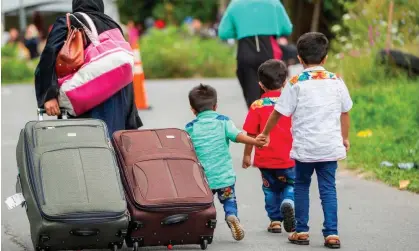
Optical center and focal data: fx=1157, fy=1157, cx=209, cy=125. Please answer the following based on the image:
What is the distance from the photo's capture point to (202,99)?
295 inches

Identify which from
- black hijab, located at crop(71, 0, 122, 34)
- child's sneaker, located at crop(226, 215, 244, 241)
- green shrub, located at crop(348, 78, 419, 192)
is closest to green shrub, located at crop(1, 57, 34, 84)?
green shrub, located at crop(348, 78, 419, 192)

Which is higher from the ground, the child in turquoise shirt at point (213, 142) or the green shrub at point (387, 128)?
the child in turquoise shirt at point (213, 142)

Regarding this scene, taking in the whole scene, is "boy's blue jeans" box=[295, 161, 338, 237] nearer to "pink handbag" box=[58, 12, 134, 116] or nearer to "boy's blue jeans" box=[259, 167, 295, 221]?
"boy's blue jeans" box=[259, 167, 295, 221]

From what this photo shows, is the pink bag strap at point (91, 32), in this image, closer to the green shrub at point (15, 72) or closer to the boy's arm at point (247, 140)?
the boy's arm at point (247, 140)

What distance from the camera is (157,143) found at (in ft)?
23.4

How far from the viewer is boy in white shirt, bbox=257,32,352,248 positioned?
7.18 metres

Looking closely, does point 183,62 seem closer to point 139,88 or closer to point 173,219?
point 139,88

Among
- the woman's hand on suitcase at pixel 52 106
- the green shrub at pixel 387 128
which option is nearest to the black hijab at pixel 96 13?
the woman's hand on suitcase at pixel 52 106

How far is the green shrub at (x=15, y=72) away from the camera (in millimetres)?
27602

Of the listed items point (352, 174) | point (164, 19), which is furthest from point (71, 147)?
point (164, 19)

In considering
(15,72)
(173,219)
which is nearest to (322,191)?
(173,219)

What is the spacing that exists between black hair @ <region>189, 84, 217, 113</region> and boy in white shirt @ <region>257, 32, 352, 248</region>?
15.9 inches

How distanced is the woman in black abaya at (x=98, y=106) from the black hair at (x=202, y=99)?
442 mm

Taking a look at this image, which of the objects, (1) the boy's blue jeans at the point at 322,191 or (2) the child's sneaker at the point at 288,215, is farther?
(2) the child's sneaker at the point at 288,215
